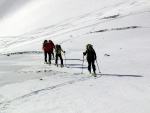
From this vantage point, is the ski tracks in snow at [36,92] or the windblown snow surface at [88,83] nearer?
the windblown snow surface at [88,83]

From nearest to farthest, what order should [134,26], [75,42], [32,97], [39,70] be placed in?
[32,97] → [39,70] → [75,42] → [134,26]

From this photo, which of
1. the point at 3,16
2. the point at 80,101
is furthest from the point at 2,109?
the point at 3,16

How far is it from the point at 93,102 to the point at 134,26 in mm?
30414

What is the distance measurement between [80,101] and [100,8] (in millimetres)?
59998

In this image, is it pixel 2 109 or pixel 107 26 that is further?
pixel 107 26

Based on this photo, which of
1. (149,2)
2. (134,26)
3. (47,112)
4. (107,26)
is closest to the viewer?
(47,112)

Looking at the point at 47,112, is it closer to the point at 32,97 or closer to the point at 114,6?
the point at 32,97

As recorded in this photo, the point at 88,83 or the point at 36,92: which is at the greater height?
the point at 88,83

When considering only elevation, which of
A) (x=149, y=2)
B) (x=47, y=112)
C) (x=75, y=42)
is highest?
(x=149, y=2)

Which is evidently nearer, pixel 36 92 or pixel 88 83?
pixel 36 92

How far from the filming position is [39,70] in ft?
64.7

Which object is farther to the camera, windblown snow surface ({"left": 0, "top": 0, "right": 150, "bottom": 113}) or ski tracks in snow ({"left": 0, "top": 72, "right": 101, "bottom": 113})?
ski tracks in snow ({"left": 0, "top": 72, "right": 101, "bottom": 113})

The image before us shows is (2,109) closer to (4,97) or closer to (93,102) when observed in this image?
(4,97)

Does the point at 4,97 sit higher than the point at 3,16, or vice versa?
the point at 3,16
